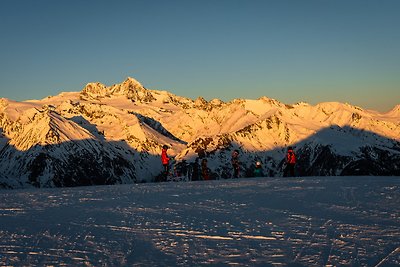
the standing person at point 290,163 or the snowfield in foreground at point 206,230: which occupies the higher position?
the standing person at point 290,163

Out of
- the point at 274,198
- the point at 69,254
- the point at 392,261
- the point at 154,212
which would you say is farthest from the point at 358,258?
the point at 274,198

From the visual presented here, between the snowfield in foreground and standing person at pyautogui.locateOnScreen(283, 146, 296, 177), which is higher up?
standing person at pyautogui.locateOnScreen(283, 146, 296, 177)

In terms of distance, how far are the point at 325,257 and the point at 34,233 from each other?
676cm

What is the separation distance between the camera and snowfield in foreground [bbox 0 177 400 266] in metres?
8.12

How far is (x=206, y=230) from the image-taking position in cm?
1059

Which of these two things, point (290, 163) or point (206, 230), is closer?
point (206, 230)

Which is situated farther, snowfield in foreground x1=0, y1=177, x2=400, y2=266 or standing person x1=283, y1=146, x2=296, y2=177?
standing person x1=283, y1=146, x2=296, y2=177

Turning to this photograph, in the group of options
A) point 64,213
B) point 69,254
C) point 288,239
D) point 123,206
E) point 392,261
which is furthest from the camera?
point 123,206

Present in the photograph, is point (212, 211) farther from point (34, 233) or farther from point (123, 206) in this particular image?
point (34, 233)

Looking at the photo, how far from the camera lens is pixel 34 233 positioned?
10.5 m

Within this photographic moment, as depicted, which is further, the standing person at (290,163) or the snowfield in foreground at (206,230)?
the standing person at (290,163)

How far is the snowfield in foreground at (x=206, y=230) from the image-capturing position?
8125 millimetres

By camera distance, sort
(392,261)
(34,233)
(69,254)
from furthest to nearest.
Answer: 1. (34,233)
2. (69,254)
3. (392,261)

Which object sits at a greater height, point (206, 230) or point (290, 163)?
point (290, 163)
